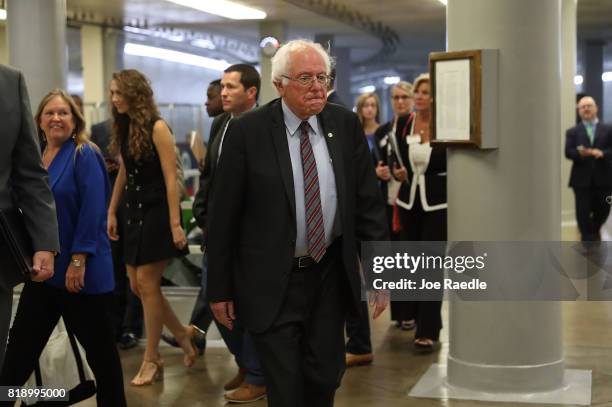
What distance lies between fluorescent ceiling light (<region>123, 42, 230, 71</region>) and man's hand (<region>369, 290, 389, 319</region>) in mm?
18077

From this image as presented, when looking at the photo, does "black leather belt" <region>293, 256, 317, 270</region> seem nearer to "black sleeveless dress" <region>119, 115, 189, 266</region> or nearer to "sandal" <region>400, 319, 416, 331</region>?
"black sleeveless dress" <region>119, 115, 189, 266</region>

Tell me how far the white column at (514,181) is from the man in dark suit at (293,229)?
1.58 m

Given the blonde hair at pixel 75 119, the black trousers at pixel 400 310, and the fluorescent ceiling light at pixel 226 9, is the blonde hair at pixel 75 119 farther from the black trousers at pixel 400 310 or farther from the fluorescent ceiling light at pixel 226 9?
the fluorescent ceiling light at pixel 226 9

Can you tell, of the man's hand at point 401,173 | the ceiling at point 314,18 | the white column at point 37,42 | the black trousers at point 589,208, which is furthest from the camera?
the ceiling at point 314,18

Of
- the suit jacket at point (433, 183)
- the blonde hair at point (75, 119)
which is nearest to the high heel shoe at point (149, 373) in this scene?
the blonde hair at point (75, 119)

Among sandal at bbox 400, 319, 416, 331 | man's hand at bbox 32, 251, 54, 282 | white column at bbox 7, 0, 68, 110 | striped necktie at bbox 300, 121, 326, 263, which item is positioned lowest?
sandal at bbox 400, 319, 416, 331

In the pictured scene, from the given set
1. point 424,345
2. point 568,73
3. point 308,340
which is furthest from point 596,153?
point 308,340

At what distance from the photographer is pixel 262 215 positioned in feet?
11.1

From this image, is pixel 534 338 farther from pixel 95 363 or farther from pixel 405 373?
pixel 95 363

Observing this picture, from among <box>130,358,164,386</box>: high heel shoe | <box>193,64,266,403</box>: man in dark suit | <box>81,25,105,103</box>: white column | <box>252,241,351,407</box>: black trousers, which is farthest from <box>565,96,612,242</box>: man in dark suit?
<box>81,25,105,103</box>: white column

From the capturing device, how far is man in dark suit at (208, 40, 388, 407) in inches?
132

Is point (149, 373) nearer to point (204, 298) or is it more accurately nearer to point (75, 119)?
point (204, 298)

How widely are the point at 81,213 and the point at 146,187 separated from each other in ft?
3.65

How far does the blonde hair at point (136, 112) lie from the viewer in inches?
204
